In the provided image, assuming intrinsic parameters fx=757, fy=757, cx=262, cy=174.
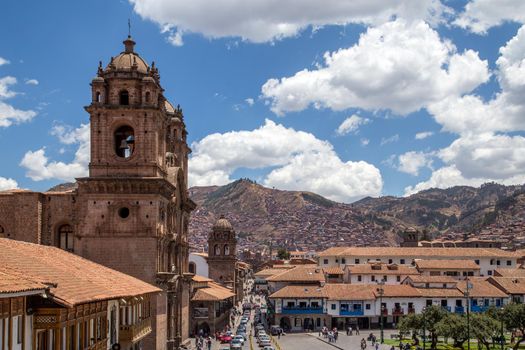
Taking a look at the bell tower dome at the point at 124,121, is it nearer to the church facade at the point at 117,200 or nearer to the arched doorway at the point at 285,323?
the church facade at the point at 117,200

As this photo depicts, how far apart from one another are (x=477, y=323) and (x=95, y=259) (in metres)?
27.5

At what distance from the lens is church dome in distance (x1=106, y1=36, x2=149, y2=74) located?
44.5 meters

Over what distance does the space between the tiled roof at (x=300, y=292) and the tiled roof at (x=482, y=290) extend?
1653cm

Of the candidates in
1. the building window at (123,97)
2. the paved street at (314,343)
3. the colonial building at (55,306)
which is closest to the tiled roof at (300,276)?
the paved street at (314,343)

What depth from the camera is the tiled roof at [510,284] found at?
3356 inches

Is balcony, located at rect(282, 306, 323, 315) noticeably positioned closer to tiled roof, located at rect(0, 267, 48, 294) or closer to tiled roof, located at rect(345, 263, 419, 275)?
tiled roof, located at rect(345, 263, 419, 275)

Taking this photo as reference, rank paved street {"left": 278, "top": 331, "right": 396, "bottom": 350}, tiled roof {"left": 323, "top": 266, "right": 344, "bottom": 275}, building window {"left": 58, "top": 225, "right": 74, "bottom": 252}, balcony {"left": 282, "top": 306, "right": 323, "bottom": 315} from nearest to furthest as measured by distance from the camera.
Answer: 1. building window {"left": 58, "top": 225, "right": 74, "bottom": 252}
2. paved street {"left": 278, "top": 331, "right": 396, "bottom": 350}
3. balcony {"left": 282, "top": 306, "right": 323, "bottom": 315}
4. tiled roof {"left": 323, "top": 266, "right": 344, "bottom": 275}

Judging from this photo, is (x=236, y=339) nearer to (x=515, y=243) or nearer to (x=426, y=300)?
(x=426, y=300)

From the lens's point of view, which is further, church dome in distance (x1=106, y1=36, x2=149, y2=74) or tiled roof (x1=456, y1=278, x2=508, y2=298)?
tiled roof (x1=456, y1=278, x2=508, y2=298)

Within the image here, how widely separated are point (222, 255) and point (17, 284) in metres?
85.6

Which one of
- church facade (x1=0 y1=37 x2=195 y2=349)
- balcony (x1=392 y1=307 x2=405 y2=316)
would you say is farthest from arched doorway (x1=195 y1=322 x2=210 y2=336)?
church facade (x1=0 y1=37 x2=195 y2=349)

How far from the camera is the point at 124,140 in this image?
44.4 metres

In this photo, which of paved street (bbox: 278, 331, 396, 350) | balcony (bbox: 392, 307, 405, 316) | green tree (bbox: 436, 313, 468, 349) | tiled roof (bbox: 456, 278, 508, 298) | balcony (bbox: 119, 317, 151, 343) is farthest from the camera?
Answer: tiled roof (bbox: 456, 278, 508, 298)

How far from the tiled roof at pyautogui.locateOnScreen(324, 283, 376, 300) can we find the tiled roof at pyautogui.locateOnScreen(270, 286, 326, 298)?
876mm
